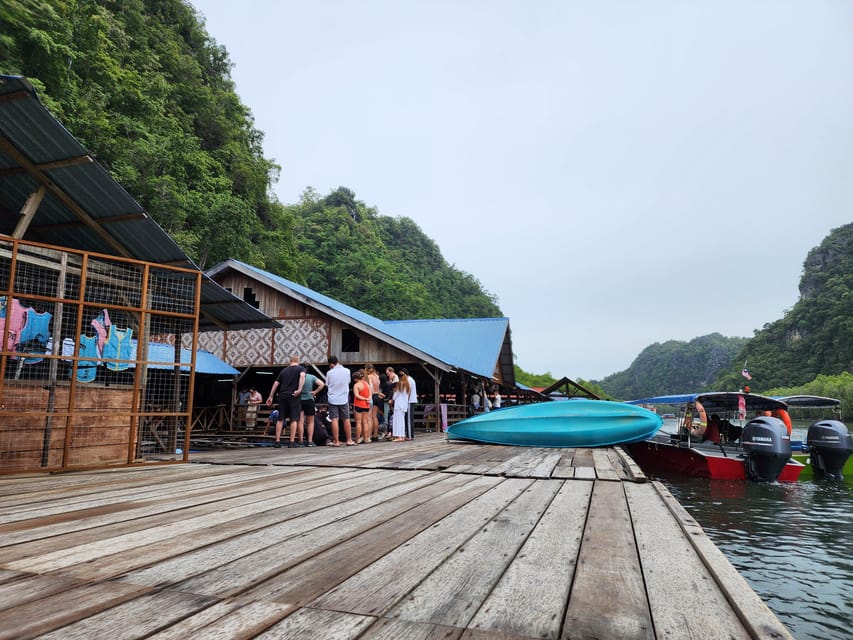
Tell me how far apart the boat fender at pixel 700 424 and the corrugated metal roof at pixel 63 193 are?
1321 cm

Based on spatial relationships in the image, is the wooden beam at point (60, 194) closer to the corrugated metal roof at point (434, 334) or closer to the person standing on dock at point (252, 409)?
the corrugated metal roof at point (434, 334)

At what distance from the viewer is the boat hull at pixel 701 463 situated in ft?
40.0

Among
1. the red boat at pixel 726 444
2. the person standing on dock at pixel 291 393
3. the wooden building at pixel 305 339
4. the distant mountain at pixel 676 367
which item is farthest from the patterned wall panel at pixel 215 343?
A: the distant mountain at pixel 676 367

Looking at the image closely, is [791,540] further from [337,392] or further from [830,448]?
[337,392]

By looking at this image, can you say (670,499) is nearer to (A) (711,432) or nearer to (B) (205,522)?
(B) (205,522)

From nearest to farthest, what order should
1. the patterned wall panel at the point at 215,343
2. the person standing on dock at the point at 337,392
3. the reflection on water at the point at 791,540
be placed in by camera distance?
1. the reflection on water at the point at 791,540
2. the person standing on dock at the point at 337,392
3. the patterned wall panel at the point at 215,343

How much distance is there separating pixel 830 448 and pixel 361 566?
46.4 ft

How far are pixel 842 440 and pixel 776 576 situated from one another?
8.56m

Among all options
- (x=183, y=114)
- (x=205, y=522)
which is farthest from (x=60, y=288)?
(x=183, y=114)

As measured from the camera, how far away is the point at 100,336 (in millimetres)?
7602

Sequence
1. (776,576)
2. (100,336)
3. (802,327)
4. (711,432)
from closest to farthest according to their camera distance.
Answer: (776,576) < (100,336) < (711,432) < (802,327)

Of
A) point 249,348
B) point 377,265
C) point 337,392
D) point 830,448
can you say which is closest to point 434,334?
point 249,348

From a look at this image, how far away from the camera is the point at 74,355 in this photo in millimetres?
5613

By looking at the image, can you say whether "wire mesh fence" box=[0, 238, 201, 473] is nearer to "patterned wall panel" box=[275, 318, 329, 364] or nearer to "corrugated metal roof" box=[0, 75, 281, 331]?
"corrugated metal roof" box=[0, 75, 281, 331]
